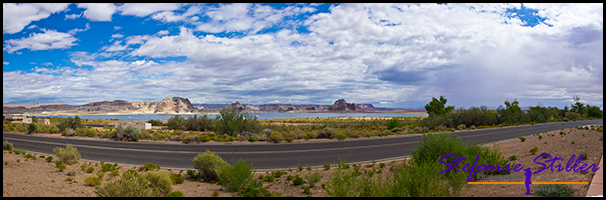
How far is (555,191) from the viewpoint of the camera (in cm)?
604

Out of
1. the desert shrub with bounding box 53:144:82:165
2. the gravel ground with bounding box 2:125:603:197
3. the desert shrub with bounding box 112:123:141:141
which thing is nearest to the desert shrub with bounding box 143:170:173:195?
the gravel ground with bounding box 2:125:603:197

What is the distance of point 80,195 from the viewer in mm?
8062

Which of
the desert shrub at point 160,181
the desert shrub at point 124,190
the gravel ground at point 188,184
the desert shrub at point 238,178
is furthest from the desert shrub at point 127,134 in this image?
the desert shrub at point 124,190

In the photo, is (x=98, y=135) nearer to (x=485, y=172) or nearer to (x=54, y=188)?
(x=54, y=188)

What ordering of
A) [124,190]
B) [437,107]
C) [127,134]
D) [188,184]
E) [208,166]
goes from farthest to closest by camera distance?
[437,107], [127,134], [208,166], [188,184], [124,190]

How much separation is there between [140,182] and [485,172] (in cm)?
988

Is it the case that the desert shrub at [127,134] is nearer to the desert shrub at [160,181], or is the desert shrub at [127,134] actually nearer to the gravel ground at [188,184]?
the gravel ground at [188,184]

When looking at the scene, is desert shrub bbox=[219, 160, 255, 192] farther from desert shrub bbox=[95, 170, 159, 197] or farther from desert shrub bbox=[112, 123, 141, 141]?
desert shrub bbox=[112, 123, 141, 141]

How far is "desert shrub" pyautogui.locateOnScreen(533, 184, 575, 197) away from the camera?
598cm

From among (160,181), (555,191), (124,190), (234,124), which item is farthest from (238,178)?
(234,124)

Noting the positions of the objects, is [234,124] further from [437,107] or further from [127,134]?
[437,107]

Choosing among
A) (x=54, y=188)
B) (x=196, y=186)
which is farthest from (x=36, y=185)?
(x=196, y=186)

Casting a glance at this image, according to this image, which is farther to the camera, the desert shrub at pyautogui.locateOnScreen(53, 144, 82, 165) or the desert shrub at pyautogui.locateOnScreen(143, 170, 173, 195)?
the desert shrub at pyautogui.locateOnScreen(53, 144, 82, 165)

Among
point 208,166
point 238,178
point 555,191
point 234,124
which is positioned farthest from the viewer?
point 234,124
